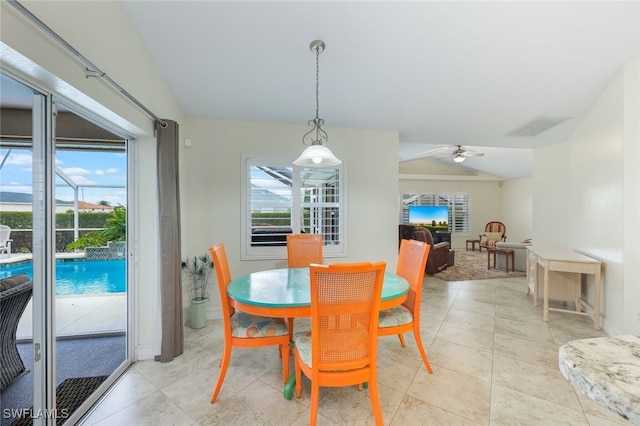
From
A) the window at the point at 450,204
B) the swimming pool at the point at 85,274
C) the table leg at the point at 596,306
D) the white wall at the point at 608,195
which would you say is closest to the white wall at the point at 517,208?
the window at the point at 450,204

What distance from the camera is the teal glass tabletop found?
67.5 inches

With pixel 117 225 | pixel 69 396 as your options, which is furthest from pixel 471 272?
pixel 69 396

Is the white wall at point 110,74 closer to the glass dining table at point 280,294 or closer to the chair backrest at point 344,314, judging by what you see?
the glass dining table at point 280,294

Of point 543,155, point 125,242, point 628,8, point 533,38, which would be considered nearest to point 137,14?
point 125,242

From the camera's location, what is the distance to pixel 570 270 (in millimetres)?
2979

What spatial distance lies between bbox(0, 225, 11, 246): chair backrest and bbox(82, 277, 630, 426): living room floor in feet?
3.98

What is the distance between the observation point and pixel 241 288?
1.98 m

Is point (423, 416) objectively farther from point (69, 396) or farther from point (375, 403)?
point (69, 396)

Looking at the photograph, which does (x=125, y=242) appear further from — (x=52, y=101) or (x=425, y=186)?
(x=425, y=186)

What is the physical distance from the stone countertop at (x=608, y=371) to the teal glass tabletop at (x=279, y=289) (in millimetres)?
1156

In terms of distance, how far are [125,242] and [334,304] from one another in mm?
2038

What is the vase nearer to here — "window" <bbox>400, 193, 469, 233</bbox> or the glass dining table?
the glass dining table

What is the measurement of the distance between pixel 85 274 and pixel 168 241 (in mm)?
668

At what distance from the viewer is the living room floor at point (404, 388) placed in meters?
1.67
